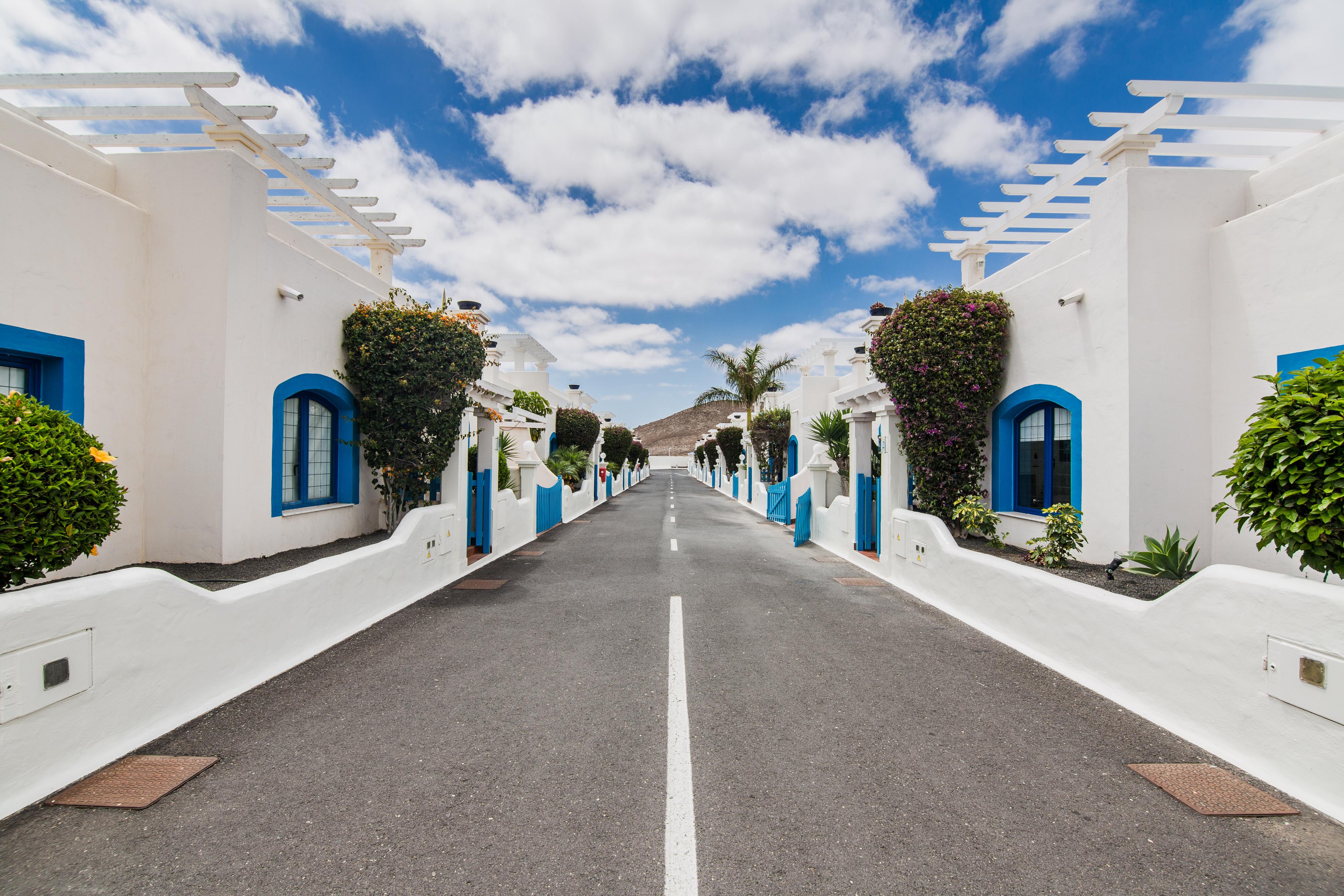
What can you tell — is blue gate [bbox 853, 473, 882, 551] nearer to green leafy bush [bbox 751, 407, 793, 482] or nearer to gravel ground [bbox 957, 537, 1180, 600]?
gravel ground [bbox 957, 537, 1180, 600]

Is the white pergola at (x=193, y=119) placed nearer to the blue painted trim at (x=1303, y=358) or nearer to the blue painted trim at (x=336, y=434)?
the blue painted trim at (x=336, y=434)

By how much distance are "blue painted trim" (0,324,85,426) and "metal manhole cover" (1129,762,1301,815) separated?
354 inches

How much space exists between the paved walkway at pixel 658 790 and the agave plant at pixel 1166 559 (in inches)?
84.5

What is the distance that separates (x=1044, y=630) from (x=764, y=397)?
2729cm

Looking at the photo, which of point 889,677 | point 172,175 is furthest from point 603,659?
point 172,175

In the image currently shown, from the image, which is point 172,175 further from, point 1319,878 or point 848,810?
point 1319,878

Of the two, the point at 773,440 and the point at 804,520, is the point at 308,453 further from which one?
the point at 773,440

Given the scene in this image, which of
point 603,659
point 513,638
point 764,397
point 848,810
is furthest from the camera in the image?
point 764,397

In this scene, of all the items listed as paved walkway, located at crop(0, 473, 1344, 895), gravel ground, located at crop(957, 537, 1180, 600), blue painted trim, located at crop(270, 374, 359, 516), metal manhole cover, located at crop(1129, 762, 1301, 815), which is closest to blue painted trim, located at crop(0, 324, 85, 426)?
blue painted trim, located at crop(270, 374, 359, 516)

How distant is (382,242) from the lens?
11266 millimetres

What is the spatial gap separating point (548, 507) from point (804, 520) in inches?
282

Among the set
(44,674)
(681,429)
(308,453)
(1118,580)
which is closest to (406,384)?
(308,453)

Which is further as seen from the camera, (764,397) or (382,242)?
(764,397)

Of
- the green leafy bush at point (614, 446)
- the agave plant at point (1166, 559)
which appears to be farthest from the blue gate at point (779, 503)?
the green leafy bush at point (614, 446)
